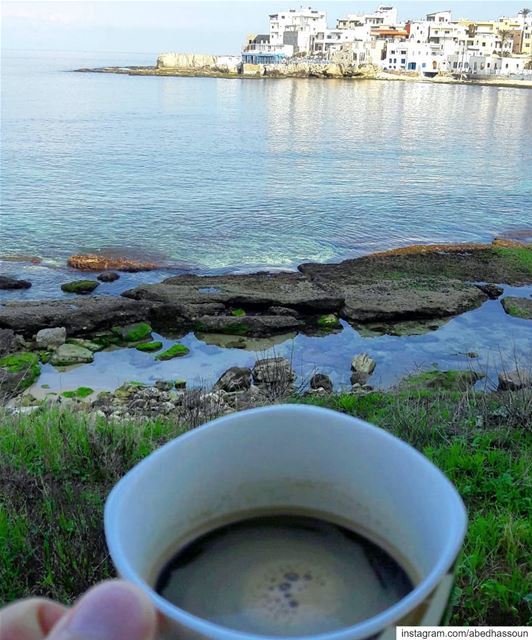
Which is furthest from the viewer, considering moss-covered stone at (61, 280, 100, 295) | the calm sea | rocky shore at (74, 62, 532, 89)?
rocky shore at (74, 62, 532, 89)

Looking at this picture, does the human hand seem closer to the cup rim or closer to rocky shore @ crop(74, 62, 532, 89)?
the cup rim

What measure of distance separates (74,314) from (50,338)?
34.0 inches

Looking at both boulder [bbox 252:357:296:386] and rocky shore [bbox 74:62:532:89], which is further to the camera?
rocky shore [bbox 74:62:532:89]

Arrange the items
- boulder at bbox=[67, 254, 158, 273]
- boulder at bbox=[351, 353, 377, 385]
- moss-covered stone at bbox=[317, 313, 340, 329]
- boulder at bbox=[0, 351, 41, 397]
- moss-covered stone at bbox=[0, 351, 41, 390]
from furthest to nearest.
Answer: boulder at bbox=[67, 254, 158, 273], moss-covered stone at bbox=[317, 313, 340, 329], boulder at bbox=[351, 353, 377, 385], moss-covered stone at bbox=[0, 351, 41, 390], boulder at bbox=[0, 351, 41, 397]

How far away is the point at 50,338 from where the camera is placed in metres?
10.4

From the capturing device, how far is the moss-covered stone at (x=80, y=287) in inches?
525

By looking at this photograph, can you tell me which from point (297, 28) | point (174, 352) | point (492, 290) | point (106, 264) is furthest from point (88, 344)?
point (297, 28)

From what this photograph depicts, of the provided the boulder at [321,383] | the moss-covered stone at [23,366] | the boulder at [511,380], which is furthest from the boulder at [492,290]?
the moss-covered stone at [23,366]

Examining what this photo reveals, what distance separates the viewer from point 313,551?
1149 millimetres

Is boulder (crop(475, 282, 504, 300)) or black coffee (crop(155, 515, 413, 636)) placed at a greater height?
black coffee (crop(155, 515, 413, 636))

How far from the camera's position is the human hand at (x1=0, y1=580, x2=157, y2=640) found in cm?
72

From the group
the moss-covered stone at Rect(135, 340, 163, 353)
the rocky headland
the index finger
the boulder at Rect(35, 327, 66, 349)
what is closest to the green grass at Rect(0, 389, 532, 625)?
the index finger

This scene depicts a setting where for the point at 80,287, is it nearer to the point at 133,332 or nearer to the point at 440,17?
the point at 133,332

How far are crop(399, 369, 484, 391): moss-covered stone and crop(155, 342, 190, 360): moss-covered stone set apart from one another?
133 inches
